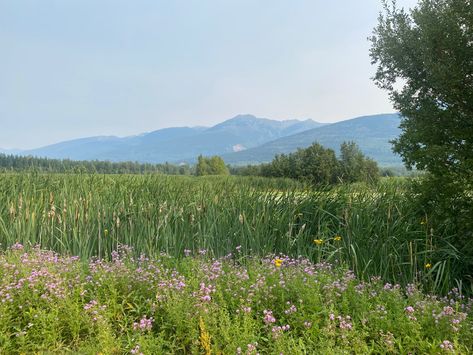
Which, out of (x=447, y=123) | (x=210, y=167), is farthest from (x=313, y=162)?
(x=210, y=167)

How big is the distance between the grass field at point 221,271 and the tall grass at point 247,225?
0.03 m

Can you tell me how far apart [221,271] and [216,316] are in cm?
73

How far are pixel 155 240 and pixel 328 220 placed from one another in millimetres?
2871

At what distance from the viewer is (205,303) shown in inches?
118

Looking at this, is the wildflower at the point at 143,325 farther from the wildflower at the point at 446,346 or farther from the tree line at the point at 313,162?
the tree line at the point at 313,162

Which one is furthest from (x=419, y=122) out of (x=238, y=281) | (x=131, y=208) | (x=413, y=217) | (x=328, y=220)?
(x=131, y=208)

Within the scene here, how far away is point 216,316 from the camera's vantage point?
3164 mm

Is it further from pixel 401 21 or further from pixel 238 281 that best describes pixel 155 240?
pixel 401 21

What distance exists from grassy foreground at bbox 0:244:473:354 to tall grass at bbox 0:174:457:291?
1.23 m

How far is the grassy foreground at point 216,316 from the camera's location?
8.86 feet

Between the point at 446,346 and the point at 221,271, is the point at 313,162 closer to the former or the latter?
the point at 221,271

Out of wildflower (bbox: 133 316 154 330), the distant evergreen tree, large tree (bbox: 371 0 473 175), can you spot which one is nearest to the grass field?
wildflower (bbox: 133 316 154 330)

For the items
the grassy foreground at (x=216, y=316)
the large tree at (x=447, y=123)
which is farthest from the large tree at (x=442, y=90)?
the grassy foreground at (x=216, y=316)

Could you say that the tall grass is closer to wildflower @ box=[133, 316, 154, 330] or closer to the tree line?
wildflower @ box=[133, 316, 154, 330]
